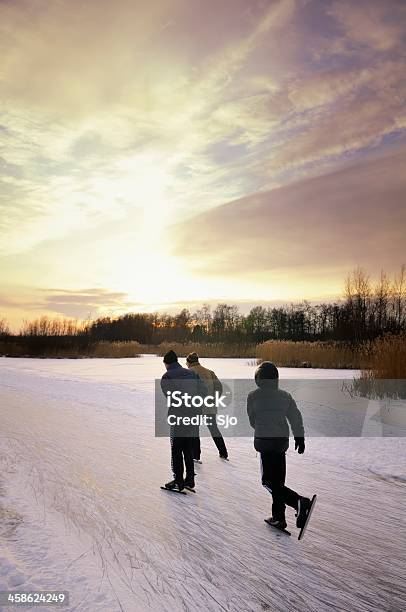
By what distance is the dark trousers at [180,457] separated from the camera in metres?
5.96

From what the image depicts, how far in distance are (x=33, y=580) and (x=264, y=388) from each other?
274 centimetres

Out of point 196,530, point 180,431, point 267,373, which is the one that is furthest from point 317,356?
point 196,530

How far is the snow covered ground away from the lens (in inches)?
A: 137

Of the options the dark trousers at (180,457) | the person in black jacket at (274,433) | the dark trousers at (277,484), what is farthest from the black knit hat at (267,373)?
the dark trousers at (180,457)

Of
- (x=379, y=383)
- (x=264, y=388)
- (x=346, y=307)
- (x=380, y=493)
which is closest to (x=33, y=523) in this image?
(x=264, y=388)

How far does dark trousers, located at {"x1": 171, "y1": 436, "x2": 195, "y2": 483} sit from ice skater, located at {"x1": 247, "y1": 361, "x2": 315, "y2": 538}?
136cm

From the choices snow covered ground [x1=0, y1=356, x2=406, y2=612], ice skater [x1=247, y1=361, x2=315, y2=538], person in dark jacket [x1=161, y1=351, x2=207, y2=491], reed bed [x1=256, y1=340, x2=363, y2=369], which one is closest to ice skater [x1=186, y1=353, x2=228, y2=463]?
snow covered ground [x1=0, y1=356, x2=406, y2=612]

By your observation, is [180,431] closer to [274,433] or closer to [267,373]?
[274,433]

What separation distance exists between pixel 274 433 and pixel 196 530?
1.24 meters

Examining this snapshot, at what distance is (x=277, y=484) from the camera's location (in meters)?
4.81

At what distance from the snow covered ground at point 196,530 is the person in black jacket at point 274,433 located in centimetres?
35

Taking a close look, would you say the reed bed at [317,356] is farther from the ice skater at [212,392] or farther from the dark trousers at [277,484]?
the dark trousers at [277,484]

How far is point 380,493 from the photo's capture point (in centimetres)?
584

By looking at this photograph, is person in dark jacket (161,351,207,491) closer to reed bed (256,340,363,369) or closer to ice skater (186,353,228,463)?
ice skater (186,353,228,463)
